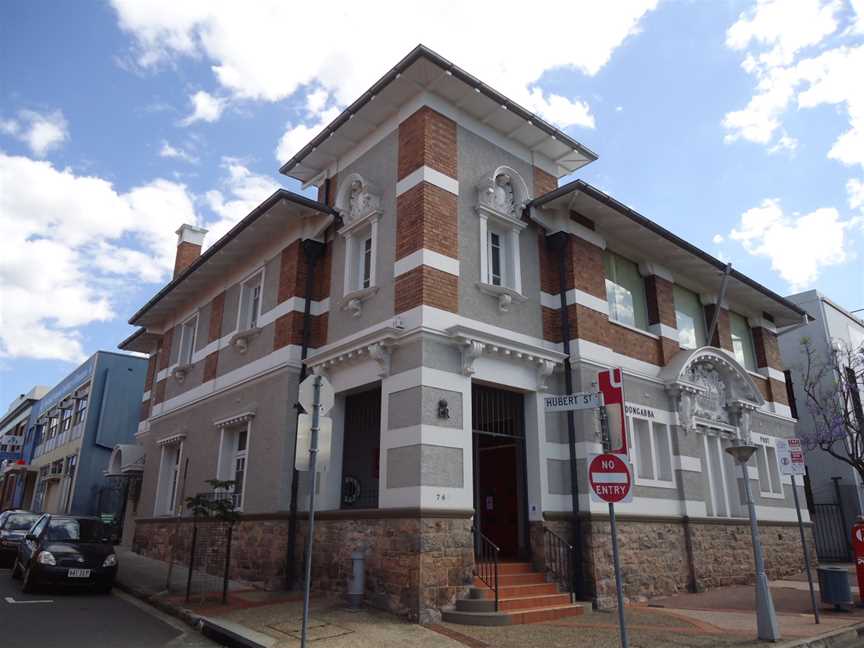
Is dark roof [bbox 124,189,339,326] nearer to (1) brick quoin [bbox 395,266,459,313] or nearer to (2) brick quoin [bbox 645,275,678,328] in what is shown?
(1) brick quoin [bbox 395,266,459,313]

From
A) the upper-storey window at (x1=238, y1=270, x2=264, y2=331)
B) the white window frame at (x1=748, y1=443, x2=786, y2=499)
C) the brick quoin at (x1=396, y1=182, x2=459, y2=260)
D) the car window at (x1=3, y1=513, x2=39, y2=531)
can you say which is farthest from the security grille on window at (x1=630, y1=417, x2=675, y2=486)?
the car window at (x1=3, y1=513, x2=39, y2=531)

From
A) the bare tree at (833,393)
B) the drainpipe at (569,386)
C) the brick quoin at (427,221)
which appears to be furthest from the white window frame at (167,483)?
the bare tree at (833,393)

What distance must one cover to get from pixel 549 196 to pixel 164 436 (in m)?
13.5

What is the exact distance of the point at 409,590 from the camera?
→ 9797 millimetres

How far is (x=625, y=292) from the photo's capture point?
15320 millimetres

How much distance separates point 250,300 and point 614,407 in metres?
11.7

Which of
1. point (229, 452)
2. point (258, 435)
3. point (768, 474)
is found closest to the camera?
point (258, 435)

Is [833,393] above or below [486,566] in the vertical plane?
above

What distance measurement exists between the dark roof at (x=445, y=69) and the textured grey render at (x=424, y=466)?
7028 mm

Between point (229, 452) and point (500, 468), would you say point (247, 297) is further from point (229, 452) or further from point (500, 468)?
point (500, 468)

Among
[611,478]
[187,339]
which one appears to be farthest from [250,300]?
[611,478]

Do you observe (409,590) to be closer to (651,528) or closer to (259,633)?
(259,633)

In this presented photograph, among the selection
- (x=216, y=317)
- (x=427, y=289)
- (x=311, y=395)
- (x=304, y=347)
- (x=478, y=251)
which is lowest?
(x=311, y=395)

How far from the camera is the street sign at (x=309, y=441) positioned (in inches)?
298
